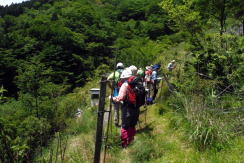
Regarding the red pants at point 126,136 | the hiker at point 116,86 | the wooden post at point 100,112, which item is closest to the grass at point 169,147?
the red pants at point 126,136

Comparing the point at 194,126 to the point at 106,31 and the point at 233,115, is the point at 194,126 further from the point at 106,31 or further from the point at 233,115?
the point at 106,31

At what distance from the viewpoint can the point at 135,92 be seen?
15.1 feet

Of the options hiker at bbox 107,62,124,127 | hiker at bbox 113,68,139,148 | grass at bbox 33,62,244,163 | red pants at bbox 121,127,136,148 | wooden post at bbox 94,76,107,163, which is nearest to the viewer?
wooden post at bbox 94,76,107,163

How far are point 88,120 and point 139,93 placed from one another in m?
2.75

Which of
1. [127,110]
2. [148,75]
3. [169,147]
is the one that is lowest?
[169,147]

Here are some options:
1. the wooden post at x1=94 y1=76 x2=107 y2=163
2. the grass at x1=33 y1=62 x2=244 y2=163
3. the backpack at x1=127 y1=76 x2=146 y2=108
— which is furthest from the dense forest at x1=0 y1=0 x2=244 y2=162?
the backpack at x1=127 y1=76 x2=146 y2=108

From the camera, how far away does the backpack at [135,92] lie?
454cm

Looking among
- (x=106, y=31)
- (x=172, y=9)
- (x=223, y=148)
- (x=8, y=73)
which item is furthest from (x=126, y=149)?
(x=106, y=31)

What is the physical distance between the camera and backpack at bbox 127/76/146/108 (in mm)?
4539

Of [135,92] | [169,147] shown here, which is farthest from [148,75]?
[169,147]

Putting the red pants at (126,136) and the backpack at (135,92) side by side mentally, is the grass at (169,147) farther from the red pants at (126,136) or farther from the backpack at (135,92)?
the backpack at (135,92)

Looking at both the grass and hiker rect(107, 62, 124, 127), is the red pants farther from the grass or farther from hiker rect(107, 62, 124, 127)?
hiker rect(107, 62, 124, 127)

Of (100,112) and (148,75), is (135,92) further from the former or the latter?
(148,75)

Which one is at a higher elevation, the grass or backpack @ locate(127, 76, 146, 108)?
backpack @ locate(127, 76, 146, 108)
